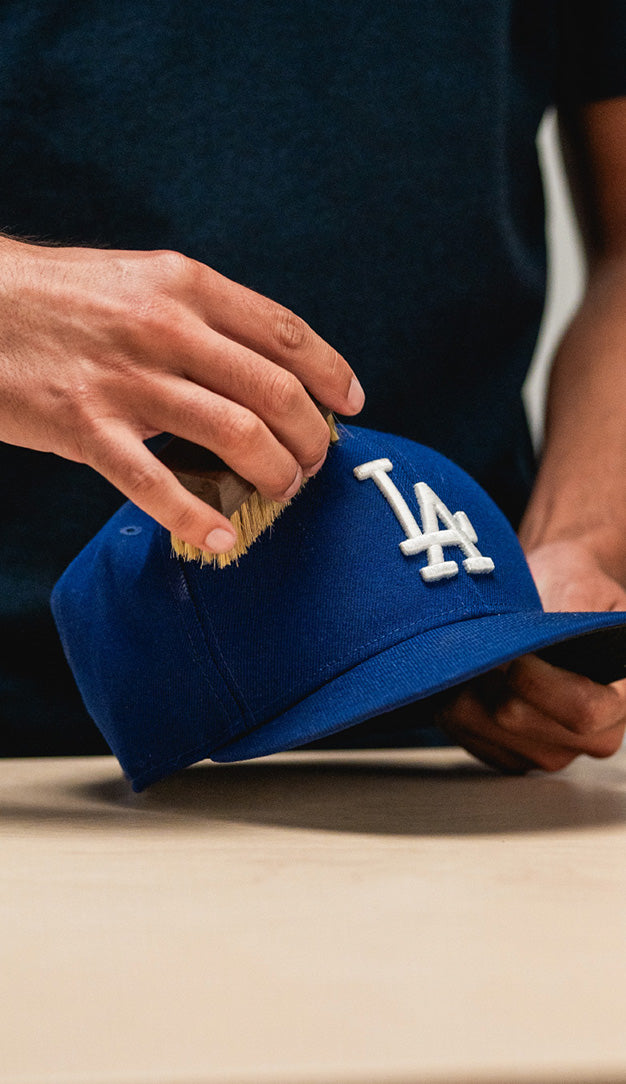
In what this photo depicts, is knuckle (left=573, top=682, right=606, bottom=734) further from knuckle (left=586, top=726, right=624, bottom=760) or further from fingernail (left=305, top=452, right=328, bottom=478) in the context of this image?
fingernail (left=305, top=452, right=328, bottom=478)

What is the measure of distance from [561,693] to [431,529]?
149mm

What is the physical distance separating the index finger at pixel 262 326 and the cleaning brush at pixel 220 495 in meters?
0.04

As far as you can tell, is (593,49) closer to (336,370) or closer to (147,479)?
(336,370)

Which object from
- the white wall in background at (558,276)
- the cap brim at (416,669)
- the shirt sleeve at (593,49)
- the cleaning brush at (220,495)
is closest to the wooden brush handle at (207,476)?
the cleaning brush at (220,495)

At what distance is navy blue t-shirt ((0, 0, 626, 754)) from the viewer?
84cm

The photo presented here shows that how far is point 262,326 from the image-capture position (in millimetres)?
513

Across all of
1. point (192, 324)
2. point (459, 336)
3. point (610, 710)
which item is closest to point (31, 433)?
point (192, 324)

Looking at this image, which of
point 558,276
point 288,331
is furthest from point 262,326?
point 558,276

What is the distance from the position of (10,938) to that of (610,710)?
44cm

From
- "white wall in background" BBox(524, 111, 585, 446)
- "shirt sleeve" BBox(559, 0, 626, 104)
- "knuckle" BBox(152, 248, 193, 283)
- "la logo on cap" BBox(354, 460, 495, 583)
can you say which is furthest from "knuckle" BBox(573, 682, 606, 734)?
"white wall in background" BBox(524, 111, 585, 446)

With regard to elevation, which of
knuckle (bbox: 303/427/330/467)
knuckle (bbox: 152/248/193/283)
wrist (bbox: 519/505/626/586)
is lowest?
wrist (bbox: 519/505/626/586)

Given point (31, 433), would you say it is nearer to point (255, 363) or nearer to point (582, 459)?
point (255, 363)

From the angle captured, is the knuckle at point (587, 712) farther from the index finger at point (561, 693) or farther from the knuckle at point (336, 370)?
the knuckle at point (336, 370)

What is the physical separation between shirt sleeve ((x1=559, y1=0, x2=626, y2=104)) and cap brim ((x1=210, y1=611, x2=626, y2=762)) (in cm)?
62
